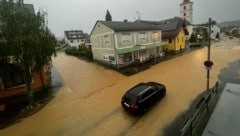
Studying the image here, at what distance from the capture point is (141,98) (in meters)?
10.9

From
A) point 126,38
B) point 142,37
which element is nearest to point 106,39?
point 126,38

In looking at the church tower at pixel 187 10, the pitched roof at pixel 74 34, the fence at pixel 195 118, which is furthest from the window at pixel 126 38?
the pitched roof at pixel 74 34

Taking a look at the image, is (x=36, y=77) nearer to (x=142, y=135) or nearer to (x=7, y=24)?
(x=7, y=24)

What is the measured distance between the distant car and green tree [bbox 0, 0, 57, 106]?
775 centimetres

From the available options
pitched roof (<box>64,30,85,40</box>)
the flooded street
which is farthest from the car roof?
pitched roof (<box>64,30,85,40</box>)

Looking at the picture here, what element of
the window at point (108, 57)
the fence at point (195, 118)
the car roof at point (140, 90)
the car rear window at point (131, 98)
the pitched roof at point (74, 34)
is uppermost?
the pitched roof at point (74, 34)

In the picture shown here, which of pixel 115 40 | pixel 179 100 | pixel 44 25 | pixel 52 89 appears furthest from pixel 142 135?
pixel 115 40

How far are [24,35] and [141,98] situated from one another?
31.6 feet

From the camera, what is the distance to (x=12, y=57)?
12.1 meters

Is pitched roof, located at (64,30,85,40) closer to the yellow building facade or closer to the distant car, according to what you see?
the yellow building facade

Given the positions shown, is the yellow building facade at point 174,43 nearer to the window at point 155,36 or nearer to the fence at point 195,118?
the window at point 155,36

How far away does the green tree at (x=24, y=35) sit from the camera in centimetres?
1152

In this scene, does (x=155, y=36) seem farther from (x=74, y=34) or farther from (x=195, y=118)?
(x=74, y=34)

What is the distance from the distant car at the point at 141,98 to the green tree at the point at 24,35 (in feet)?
25.4
